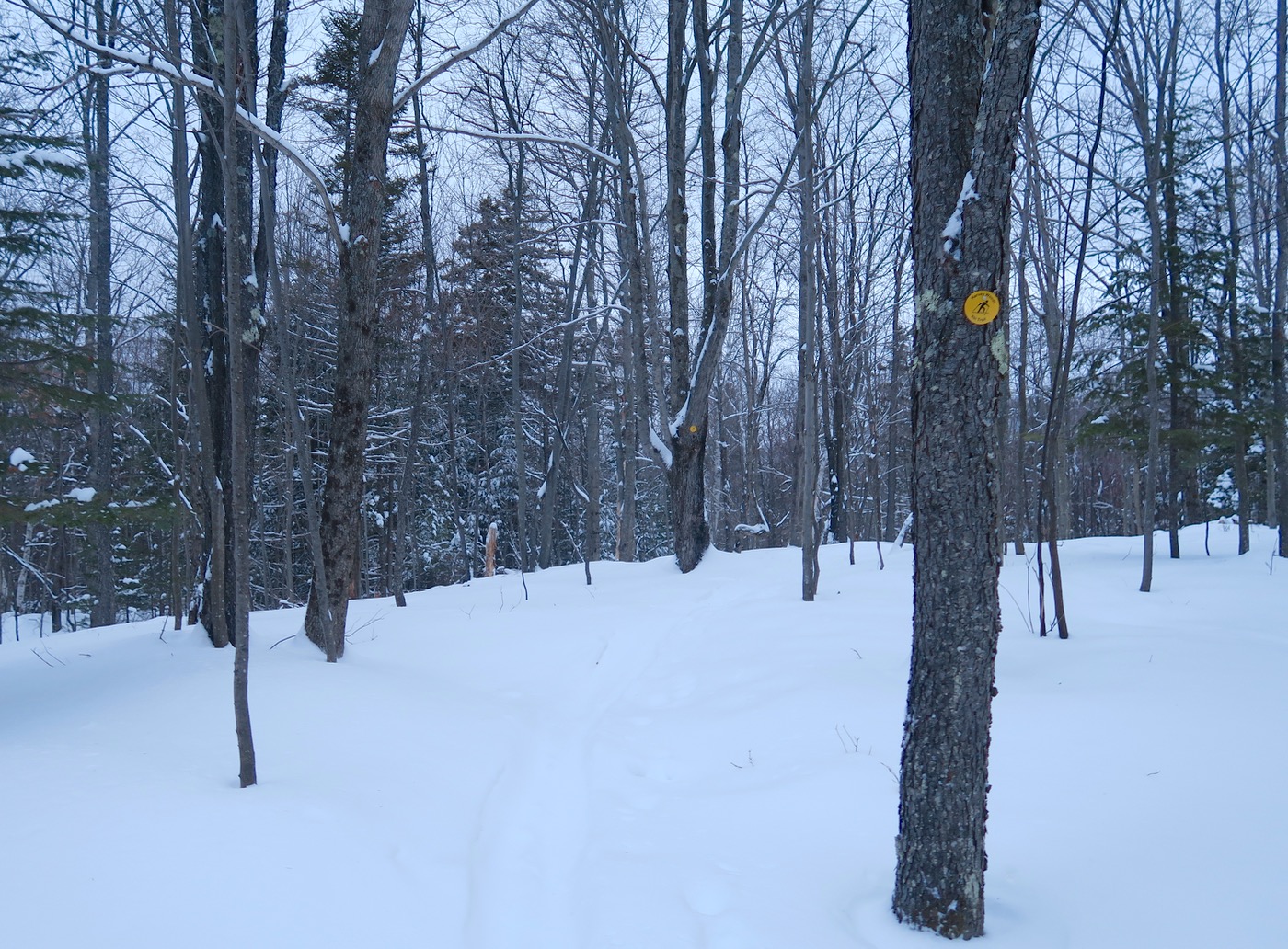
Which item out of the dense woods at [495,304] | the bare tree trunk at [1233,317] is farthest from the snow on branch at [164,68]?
the bare tree trunk at [1233,317]

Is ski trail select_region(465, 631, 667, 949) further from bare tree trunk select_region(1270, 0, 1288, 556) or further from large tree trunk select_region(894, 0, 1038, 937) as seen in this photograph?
bare tree trunk select_region(1270, 0, 1288, 556)

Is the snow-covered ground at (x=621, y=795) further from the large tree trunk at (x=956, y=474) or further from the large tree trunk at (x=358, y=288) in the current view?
the large tree trunk at (x=358, y=288)

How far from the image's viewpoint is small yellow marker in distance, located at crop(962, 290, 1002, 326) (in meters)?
2.49

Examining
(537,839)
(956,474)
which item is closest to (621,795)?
(537,839)

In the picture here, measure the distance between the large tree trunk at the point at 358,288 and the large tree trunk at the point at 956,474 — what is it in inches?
186

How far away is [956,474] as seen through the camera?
2570 mm

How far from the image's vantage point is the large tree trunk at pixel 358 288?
608 cm

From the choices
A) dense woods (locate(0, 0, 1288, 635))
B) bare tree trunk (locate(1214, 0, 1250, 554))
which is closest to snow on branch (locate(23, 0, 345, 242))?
dense woods (locate(0, 0, 1288, 635))

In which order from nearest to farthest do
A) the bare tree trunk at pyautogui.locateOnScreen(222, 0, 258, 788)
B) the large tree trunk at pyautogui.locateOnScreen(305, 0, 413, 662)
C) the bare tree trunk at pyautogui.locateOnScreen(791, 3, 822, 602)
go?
the bare tree trunk at pyautogui.locateOnScreen(222, 0, 258, 788) → the large tree trunk at pyautogui.locateOnScreen(305, 0, 413, 662) → the bare tree trunk at pyautogui.locateOnScreen(791, 3, 822, 602)

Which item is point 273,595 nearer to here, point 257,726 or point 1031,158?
point 257,726

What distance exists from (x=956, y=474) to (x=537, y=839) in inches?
97.2

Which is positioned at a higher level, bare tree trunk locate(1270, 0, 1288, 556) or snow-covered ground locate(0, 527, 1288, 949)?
bare tree trunk locate(1270, 0, 1288, 556)

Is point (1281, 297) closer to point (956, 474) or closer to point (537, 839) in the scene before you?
point (956, 474)

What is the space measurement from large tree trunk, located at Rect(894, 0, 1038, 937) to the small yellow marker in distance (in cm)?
3
